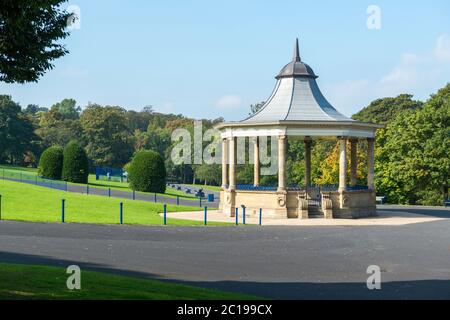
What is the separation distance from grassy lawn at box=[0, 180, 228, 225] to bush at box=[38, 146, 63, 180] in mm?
12640

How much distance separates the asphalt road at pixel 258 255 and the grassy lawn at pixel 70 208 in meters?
3.15

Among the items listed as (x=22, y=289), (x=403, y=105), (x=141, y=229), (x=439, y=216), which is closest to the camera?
(x=22, y=289)

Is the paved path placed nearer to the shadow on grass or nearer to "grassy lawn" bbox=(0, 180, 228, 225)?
"grassy lawn" bbox=(0, 180, 228, 225)

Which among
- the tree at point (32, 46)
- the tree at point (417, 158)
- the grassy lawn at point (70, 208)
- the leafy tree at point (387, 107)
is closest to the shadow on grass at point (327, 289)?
the tree at point (32, 46)

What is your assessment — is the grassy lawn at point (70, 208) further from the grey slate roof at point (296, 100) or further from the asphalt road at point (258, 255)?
the grey slate roof at point (296, 100)

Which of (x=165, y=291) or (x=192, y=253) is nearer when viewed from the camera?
(x=165, y=291)

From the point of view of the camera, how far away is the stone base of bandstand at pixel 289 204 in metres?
36.2

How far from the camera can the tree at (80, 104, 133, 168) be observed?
94.8m

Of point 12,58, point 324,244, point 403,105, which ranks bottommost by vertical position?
point 324,244

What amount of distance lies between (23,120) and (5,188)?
5654cm

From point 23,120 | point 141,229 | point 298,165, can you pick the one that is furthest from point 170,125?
point 141,229

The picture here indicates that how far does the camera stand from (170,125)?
118 m

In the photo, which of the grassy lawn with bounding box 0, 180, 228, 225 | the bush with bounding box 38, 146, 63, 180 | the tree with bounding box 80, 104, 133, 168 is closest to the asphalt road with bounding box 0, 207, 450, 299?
the grassy lawn with bounding box 0, 180, 228, 225

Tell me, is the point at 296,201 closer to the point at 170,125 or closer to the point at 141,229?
the point at 141,229
